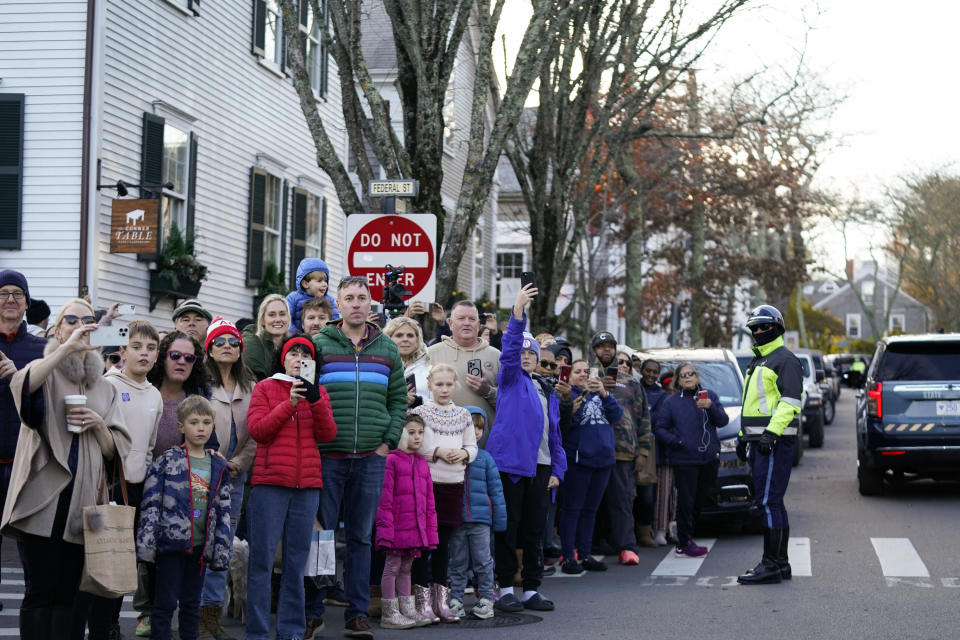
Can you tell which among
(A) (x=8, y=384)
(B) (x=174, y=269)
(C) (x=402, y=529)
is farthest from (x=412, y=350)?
(B) (x=174, y=269)

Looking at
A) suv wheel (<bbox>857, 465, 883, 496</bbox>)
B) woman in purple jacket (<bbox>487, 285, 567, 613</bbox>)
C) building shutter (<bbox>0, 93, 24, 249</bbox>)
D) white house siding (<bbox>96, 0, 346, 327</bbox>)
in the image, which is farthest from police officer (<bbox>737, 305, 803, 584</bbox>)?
building shutter (<bbox>0, 93, 24, 249</bbox>)

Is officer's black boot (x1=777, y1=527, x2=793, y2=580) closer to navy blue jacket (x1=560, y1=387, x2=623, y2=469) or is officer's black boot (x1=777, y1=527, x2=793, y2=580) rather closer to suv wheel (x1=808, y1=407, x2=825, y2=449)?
navy blue jacket (x1=560, y1=387, x2=623, y2=469)

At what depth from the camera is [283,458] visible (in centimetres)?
778

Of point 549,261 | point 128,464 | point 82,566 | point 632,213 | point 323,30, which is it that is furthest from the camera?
point 632,213

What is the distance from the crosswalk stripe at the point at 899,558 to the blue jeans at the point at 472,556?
3580 millimetres

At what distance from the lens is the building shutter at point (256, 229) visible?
21109mm

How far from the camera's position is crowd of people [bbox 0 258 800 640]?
650 centimetres

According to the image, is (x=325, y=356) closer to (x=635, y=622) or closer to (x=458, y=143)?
(x=635, y=622)

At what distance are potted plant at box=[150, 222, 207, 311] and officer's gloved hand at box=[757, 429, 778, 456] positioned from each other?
9.14m

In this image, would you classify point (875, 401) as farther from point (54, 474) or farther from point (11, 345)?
point (54, 474)

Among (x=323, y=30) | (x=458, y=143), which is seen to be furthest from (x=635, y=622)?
(x=458, y=143)

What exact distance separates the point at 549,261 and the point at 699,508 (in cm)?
875

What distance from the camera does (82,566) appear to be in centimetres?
660

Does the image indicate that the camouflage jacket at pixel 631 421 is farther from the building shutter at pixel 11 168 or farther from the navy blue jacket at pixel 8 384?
the building shutter at pixel 11 168
